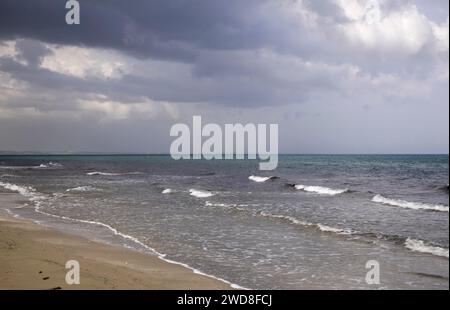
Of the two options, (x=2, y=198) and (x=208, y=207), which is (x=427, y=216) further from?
(x=2, y=198)

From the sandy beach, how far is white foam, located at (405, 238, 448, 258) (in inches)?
255

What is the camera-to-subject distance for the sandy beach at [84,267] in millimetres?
9183

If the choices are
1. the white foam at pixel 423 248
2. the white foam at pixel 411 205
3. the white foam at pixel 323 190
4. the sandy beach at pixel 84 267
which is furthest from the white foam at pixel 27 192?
the white foam at pixel 423 248

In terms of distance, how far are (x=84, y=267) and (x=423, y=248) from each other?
9741 mm

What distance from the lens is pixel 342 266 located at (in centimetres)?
1139

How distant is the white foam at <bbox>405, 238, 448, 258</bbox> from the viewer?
476 inches

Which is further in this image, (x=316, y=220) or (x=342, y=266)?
(x=316, y=220)

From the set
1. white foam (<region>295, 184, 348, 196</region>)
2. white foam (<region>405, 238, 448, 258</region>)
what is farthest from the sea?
white foam (<region>295, 184, 348, 196</region>)

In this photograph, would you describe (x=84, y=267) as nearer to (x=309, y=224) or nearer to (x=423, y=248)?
(x=423, y=248)

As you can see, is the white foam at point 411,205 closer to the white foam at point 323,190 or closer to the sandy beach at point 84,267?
the white foam at point 323,190

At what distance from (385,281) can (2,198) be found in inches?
1070

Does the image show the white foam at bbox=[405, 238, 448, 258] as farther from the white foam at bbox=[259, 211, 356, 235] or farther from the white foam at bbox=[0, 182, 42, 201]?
the white foam at bbox=[0, 182, 42, 201]

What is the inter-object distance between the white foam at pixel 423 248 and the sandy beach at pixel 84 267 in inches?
255
